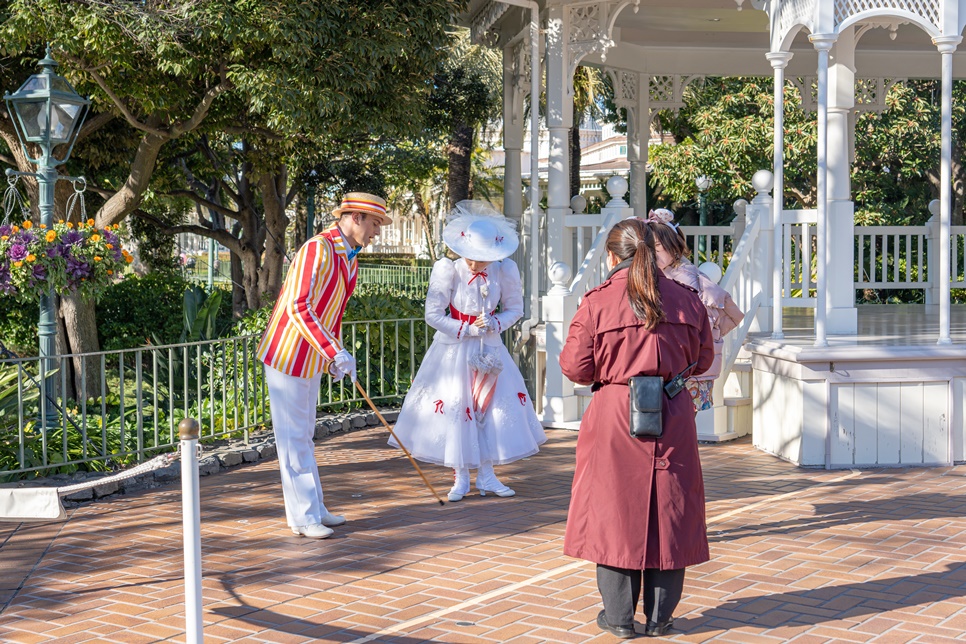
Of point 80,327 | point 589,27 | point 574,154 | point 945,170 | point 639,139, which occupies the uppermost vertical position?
point 574,154

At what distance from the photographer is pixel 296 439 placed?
636 centimetres

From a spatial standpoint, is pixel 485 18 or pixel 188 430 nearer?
pixel 188 430

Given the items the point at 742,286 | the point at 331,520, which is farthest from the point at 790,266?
the point at 331,520

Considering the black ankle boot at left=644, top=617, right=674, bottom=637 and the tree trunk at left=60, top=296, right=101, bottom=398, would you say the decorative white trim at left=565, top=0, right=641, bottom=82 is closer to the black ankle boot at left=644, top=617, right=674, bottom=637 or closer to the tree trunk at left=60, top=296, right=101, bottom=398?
the tree trunk at left=60, top=296, right=101, bottom=398

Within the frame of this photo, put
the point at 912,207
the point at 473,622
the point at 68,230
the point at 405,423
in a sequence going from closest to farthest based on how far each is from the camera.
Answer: the point at 473,622
the point at 405,423
the point at 68,230
the point at 912,207

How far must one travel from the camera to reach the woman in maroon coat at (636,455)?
4539 mm

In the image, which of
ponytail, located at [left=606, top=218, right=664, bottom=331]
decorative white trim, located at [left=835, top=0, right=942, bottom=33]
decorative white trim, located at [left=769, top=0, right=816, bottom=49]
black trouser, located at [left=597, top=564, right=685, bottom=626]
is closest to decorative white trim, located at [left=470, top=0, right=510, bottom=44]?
decorative white trim, located at [left=769, top=0, right=816, bottom=49]

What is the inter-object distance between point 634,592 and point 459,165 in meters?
18.7

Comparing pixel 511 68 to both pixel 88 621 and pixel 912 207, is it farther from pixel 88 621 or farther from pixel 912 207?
pixel 912 207

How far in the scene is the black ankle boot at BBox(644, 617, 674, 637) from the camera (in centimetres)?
463

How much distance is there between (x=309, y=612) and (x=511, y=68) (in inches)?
355

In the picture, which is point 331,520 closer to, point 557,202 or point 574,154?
point 557,202

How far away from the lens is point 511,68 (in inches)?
511

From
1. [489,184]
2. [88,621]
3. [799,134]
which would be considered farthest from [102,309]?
[489,184]
